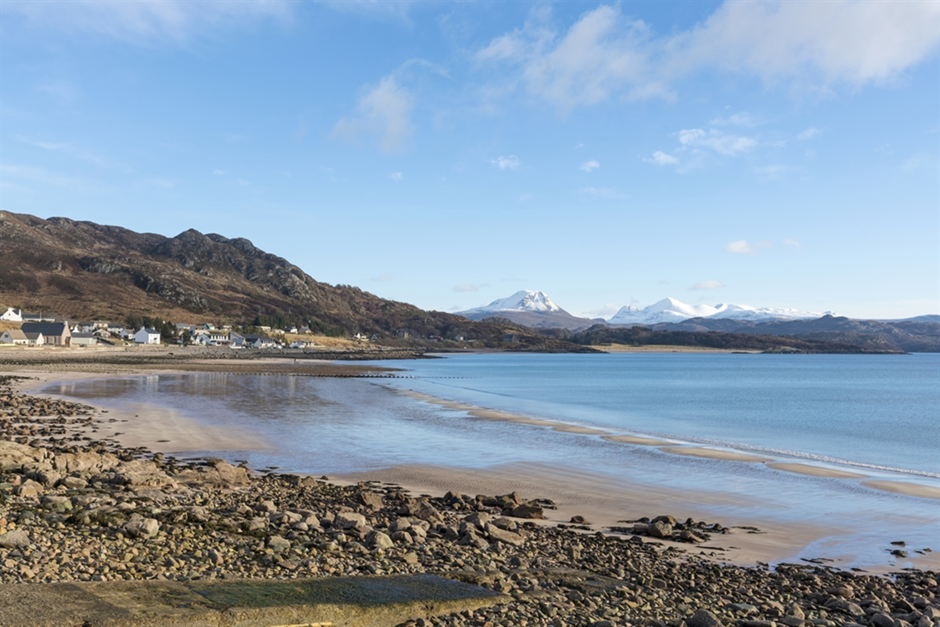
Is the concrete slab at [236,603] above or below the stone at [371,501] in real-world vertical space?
above

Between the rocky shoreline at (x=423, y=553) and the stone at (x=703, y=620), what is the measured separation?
2 cm

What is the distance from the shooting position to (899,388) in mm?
85375

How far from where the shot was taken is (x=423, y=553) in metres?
10.6

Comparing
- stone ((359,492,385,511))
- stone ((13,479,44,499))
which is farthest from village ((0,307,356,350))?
stone ((359,492,385,511))

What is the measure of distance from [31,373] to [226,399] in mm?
31458

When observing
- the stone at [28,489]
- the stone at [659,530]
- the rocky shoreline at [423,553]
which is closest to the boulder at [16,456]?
the rocky shoreline at [423,553]

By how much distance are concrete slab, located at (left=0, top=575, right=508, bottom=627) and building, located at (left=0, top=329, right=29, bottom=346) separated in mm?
133863

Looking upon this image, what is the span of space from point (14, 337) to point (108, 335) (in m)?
34.2

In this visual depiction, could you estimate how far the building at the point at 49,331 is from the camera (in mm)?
122812

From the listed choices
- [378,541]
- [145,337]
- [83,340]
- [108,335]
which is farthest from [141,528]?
[108,335]

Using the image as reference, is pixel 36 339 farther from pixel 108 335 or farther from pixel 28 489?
pixel 28 489

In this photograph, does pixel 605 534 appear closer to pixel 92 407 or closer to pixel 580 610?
pixel 580 610

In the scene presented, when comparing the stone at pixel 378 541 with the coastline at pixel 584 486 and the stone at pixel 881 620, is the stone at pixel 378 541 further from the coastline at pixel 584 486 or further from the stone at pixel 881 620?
the stone at pixel 881 620

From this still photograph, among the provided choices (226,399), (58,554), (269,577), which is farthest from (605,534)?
(226,399)
